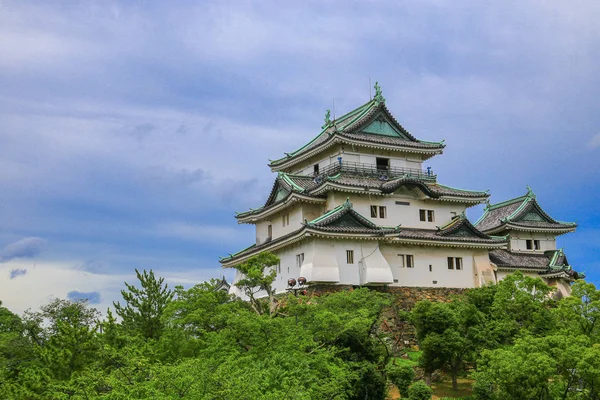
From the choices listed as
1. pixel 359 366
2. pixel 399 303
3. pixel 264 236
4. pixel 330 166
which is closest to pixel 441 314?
pixel 359 366

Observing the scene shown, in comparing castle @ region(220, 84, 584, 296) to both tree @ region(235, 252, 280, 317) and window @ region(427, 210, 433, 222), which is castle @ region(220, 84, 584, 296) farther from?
tree @ region(235, 252, 280, 317)

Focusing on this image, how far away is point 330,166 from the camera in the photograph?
1786 inches

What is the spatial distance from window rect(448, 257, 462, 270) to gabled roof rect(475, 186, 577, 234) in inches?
313

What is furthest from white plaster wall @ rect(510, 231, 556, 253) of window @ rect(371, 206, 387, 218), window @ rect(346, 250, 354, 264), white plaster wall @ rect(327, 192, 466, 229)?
window @ rect(346, 250, 354, 264)

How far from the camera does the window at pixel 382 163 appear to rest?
46594mm

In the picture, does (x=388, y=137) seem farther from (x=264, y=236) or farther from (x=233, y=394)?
(x=233, y=394)

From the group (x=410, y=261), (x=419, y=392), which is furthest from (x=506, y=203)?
(x=419, y=392)

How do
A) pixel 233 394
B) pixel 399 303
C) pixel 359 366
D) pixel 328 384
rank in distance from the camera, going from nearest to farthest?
pixel 233 394
pixel 328 384
pixel 359 366
pixel 399 303

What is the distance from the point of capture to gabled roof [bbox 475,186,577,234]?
51281 millimetres

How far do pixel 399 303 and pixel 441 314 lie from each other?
914 centimetres

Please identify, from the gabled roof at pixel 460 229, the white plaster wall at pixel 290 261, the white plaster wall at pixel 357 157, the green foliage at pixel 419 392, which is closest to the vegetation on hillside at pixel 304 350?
the green foliage at pixel 419 392

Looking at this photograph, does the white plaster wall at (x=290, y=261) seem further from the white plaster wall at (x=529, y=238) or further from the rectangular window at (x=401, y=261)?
the white plaster wall at (x=529, y=238)

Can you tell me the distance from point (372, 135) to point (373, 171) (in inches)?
118

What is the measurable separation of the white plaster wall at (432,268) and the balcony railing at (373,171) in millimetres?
5862
